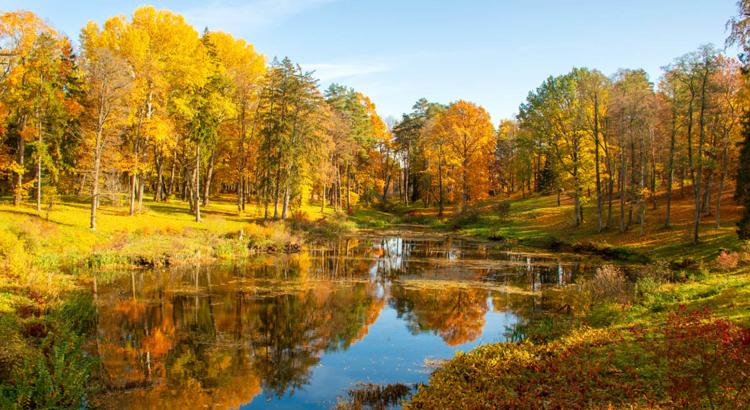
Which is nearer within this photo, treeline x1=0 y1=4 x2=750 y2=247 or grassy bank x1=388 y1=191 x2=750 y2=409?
grassy bank x1=388 y1=191 x2=750 y2=409

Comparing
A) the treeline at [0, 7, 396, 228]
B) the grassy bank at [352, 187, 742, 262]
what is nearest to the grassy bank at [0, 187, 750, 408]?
the grassy bank at [352, 187, 742, 262]

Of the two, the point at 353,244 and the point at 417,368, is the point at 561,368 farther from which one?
the point at 353,244

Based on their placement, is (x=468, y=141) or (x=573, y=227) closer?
(x=573, y=227)

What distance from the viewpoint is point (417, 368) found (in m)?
9.15

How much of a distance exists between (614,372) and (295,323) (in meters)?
8.03

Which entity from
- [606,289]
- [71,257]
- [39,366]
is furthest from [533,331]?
[71,257]

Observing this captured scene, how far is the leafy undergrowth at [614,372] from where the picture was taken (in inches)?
226

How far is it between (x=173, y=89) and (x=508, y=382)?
3004 cm

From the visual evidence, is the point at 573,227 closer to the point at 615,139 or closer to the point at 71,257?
the point at 615,139

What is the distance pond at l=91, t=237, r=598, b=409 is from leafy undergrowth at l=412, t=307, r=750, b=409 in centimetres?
172

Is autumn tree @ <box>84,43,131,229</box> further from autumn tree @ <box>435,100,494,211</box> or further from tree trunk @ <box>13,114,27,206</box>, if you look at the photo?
autumn tree @ <box>435,100,494,211</box>

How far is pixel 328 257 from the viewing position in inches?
979

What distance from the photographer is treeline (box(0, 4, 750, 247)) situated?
75.9 feet

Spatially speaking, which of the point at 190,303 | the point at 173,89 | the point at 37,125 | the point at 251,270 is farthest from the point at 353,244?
the point at 37,125
